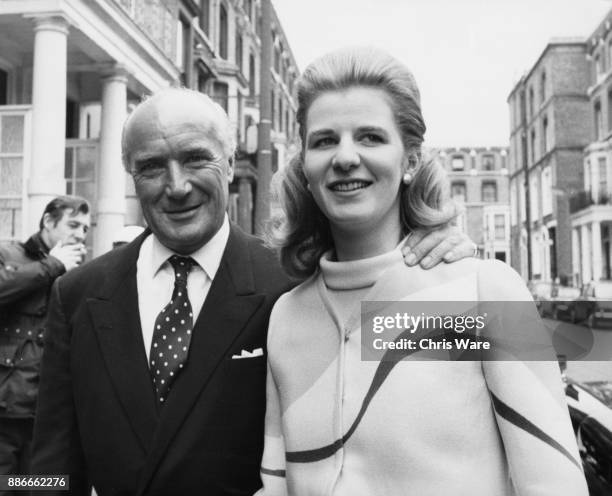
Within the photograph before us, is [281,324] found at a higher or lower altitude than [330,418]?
higher

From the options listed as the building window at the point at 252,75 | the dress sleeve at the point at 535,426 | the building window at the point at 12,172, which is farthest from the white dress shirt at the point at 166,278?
the building window at the point at 252,75

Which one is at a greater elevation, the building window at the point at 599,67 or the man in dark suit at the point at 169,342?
the building window at the point at 599,67

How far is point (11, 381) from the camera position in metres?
3.63

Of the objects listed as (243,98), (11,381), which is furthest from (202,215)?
(243,98)

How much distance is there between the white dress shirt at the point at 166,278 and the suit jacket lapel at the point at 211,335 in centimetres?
4

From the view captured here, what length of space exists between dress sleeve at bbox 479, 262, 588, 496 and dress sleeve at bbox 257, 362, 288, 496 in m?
0.61

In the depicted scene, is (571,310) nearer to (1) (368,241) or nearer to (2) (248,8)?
(1) (368,241)

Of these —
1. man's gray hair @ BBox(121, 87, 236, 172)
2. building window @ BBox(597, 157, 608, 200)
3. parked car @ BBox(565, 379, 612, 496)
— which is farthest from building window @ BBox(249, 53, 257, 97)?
man's gray hair @ BBox(121, 87, 236, 172)

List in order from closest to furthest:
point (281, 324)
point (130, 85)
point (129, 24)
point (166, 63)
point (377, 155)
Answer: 1. point (377, 155)
2. point (281, 324)
3. point (129, 24)
4. point (130, 85)
5. point (166, 63)

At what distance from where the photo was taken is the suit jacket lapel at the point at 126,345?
1.85 meters

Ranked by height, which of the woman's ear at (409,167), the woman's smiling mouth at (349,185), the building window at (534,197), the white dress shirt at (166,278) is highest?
the building window at (534,197)

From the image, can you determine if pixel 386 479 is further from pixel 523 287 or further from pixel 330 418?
pixel 523 287

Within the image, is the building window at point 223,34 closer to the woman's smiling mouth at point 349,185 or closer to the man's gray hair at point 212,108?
the man's gray hair at point 212,108

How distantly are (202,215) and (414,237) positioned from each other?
0.72 metres
